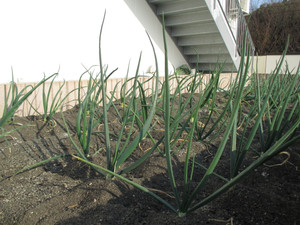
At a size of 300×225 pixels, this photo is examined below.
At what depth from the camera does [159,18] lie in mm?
4637

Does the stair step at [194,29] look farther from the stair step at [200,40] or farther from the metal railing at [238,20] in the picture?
the metal railing at [238,20]

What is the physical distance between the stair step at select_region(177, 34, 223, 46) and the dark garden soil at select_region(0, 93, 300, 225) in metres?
3.70

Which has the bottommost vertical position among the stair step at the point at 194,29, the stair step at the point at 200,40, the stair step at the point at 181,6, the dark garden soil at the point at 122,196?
the dark garden soil at the point at 122,196

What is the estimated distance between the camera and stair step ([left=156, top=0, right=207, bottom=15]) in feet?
13.3

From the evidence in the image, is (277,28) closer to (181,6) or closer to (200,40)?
(200,40)

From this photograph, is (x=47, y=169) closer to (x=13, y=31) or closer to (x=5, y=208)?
(x=5, y=208)

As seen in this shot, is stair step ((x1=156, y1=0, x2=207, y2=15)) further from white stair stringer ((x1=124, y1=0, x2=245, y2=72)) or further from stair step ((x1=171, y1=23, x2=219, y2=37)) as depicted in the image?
stair step ((x1=171, y1=23, x2=219, y2=37))

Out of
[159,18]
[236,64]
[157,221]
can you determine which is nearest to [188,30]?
[159,18]

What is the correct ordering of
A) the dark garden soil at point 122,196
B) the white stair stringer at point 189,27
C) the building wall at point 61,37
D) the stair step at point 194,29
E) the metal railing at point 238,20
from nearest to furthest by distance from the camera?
the dark garden soil at point 122,196 → the building wall at point 61,37 → the white stair stringer at point 189,27 → the stair step at point 194,29 → the metal railing at point 238,20

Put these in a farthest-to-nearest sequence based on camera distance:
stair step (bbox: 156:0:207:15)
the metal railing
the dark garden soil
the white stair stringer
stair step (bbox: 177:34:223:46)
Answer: the metal railing < stair step (bbox: 177:34:223:46) < the white stair stringer < stair step (bbox: 156:0:207:15) < the dark garden soil

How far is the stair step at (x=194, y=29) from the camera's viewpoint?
4.43 metres

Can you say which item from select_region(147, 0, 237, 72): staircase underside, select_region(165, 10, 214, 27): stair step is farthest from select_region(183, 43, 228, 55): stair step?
select_region(165, 10, 214, 27): stair step

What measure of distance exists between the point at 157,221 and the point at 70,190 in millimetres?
375

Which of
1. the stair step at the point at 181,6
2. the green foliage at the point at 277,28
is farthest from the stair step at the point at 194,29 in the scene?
the green foliage at the point at 277,28
